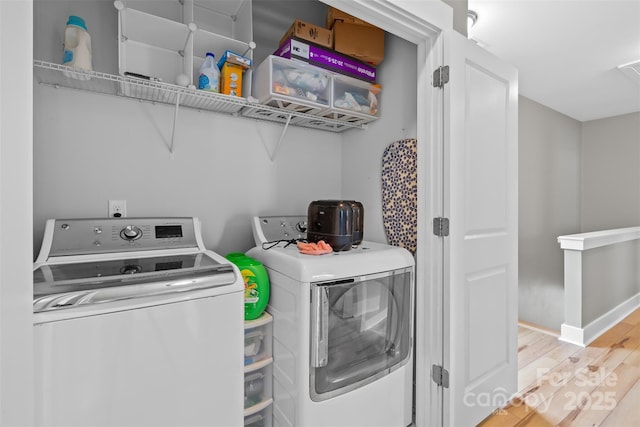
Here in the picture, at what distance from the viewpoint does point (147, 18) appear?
1519mm

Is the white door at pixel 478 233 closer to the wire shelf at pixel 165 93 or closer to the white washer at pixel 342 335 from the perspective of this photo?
the white washer at pixel 342 335

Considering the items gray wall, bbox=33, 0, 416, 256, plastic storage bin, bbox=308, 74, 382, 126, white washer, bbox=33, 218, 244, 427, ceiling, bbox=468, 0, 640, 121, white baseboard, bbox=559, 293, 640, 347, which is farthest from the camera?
white baseboard, bbox=559, 293, 640, 347

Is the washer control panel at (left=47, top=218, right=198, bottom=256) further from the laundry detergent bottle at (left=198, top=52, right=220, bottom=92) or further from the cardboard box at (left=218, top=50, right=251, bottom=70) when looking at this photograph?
the cardboard box at (left=218, top=50, right=251, bottom=70)

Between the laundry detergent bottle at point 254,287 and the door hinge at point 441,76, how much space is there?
125 centimetres

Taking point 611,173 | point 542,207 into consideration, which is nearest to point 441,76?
point 542,207

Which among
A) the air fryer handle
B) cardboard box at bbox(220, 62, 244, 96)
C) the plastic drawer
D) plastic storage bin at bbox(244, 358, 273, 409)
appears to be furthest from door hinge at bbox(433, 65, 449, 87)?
the plastic drawer

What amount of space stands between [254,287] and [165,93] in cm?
105

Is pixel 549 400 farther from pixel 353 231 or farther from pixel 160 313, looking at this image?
pixel 160 313

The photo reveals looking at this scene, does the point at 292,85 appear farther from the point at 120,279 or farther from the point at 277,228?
the point at 120,279

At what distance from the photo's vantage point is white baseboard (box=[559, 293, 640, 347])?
2.82 metres

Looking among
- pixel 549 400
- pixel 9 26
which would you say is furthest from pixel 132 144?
pixel 549 400

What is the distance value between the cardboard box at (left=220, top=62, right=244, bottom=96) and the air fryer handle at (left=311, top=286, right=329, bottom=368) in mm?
1068

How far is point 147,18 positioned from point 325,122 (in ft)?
3.52

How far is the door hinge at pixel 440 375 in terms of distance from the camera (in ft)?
5.33
